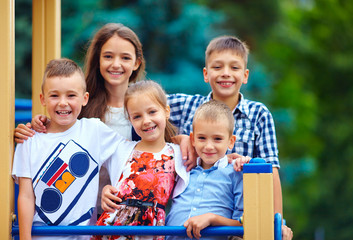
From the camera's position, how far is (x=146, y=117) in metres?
3.43

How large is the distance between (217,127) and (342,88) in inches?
604

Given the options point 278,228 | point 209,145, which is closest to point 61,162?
point 209,145

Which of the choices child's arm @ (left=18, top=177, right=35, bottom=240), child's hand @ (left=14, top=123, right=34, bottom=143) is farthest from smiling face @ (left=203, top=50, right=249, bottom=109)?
child's arm @ (left=18, top=177, right=35, bottom=240)

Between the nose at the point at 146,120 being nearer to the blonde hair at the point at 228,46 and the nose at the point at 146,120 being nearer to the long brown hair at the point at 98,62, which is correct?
the long brown hair at the point at 98,62

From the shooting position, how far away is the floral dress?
10.6ft

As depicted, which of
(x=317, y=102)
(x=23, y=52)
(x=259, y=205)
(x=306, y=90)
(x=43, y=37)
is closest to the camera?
(x=259, y=205)

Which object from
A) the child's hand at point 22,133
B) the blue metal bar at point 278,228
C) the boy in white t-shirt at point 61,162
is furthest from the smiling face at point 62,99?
the blue metal bar at point 278,228

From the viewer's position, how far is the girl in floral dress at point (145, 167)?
10.7ft

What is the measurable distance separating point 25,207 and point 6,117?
48 centimetres

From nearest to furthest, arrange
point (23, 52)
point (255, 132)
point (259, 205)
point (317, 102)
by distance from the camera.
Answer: point (259, 205)
point (255, 132)
point (23, 52)
point (317, 102)

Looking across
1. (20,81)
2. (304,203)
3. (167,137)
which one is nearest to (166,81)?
(20,81)

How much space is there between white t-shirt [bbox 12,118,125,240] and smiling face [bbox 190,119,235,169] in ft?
1.93

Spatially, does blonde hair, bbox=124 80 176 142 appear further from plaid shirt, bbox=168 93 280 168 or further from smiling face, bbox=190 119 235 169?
plaid shirt, bbox=168 93 280 168

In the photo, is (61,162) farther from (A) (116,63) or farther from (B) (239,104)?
(B) (239,104)
